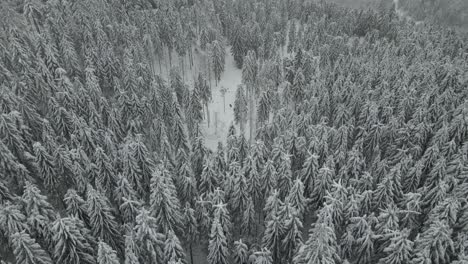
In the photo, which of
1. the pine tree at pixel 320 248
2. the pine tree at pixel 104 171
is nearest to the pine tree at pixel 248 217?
the pine tree at pixel 320 248

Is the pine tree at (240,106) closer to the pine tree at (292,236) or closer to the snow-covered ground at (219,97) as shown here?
the snow-covered ground at (219,97)

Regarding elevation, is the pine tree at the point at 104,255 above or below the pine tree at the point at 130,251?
above

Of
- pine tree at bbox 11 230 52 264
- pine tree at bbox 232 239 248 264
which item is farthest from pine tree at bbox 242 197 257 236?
pine tree at bbox 11 230 52 264

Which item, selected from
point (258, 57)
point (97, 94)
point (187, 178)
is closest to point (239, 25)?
point (258, 57)

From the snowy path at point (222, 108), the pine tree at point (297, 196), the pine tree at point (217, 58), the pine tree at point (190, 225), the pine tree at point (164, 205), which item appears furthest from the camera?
the pine tree at point (217, 58)

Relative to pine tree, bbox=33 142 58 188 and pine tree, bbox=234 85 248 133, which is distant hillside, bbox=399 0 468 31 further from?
pine tree, bbox=33 142 58 188
